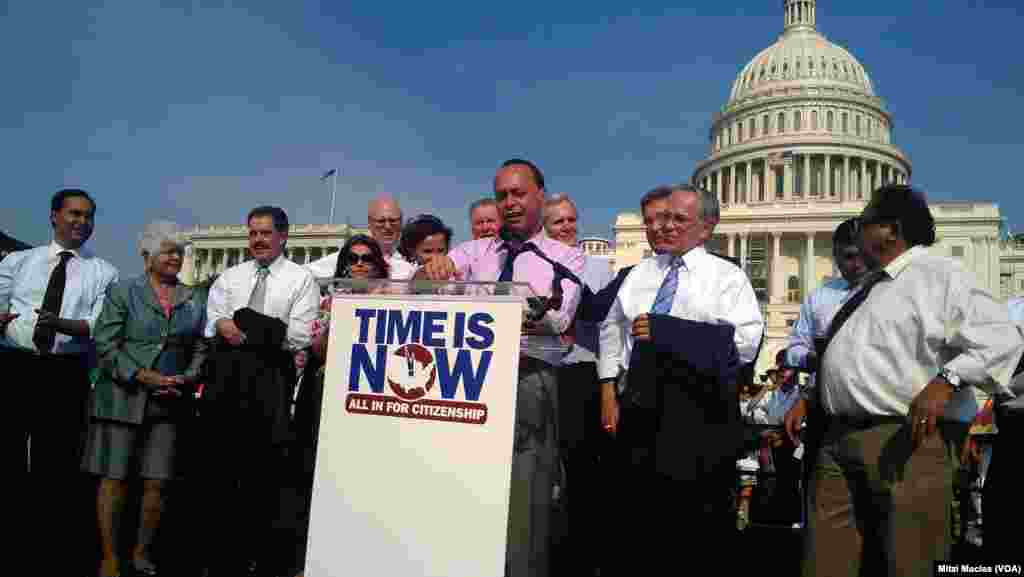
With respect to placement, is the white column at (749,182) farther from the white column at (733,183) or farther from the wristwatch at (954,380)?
the wristwatch at (954,380)

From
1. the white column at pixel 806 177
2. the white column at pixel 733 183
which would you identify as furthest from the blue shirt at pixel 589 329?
the white column at pixel 806 177

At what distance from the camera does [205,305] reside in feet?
15.9

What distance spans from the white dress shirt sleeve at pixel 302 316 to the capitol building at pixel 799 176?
49.4 metres

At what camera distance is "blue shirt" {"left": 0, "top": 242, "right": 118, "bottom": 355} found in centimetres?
513

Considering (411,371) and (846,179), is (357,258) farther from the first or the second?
(846,179)

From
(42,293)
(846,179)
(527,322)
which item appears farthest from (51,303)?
(846,179)

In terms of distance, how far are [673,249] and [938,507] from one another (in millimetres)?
1621

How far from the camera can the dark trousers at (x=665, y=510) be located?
3242mm

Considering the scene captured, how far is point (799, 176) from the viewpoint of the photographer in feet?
243

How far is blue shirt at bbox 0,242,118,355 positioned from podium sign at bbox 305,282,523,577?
3.42 m

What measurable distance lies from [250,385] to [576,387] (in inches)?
72.2

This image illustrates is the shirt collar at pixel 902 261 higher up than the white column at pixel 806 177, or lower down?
lower down

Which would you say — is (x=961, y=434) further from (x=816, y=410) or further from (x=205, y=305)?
(x=205, y=305)

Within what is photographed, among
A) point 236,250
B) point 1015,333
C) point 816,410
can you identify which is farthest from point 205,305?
point 236,250
